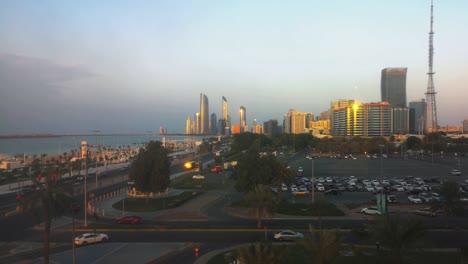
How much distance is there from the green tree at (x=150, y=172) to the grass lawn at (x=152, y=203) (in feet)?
4.43

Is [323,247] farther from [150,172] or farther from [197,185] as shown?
[197,185]

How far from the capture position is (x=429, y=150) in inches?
4222

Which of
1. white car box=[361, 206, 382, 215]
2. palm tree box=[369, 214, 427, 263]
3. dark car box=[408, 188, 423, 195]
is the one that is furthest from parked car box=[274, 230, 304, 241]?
dark car box=[408, 188, 423, 195]

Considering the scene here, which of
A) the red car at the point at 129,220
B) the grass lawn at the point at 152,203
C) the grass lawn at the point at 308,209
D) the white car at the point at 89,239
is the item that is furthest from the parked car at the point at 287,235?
the grass lawn at the point at 152,203

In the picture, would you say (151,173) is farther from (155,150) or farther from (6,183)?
(6,183)

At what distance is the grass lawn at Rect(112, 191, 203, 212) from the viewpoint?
35594 millimetres

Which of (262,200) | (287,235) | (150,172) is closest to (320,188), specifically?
(150,172)

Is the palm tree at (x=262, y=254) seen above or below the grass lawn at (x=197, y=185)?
above

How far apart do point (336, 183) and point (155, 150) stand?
87.2 feet

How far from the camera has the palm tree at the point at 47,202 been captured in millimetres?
18016

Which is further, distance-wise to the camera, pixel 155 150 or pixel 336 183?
pixel 336 183

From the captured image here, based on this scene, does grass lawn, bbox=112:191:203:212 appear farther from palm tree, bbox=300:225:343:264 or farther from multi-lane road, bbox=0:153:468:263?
palm tree, bbox=300:225:343:264

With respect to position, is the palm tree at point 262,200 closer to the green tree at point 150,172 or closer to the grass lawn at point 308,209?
the grass lawn at point 308,209

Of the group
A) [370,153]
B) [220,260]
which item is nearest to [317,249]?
[220,260]
